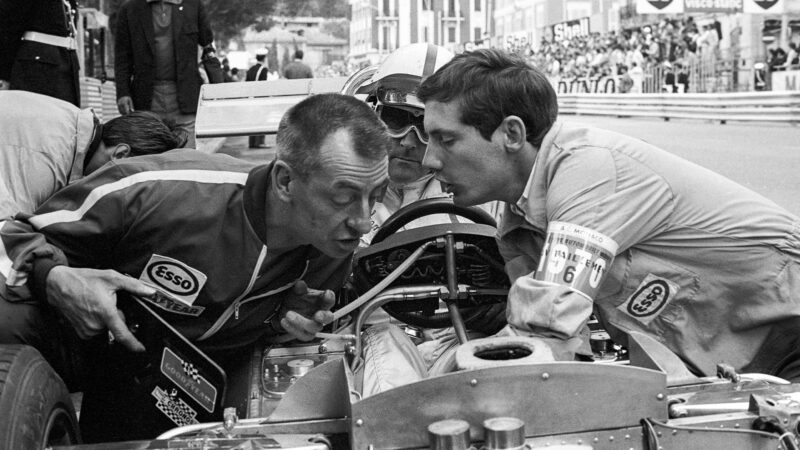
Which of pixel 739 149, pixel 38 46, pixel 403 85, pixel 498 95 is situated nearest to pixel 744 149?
pixel 739 149

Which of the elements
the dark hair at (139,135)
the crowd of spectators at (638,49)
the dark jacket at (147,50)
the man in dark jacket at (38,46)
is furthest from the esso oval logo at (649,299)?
the crowd of spectators at (638,49)

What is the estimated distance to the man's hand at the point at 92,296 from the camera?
2.73 meters

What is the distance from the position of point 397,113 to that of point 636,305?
5.28 feet

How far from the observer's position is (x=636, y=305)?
2773 mm

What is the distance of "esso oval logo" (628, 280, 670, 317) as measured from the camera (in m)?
2.75

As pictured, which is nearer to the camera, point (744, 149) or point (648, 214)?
point (648, 214)

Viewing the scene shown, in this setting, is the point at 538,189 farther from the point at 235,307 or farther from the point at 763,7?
the point at 763,7

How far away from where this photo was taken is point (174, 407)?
303cm

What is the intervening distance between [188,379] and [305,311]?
466 millimetres

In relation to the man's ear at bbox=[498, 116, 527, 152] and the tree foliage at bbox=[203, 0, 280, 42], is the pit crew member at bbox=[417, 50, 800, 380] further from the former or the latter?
the tree foliage at bbox=[203, 0, 280, 42]

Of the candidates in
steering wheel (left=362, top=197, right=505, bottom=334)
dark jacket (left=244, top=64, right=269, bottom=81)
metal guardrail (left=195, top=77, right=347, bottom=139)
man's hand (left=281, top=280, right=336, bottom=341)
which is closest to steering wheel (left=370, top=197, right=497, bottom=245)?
steering wheel (left=362, top=197, right=505, bottom=334)

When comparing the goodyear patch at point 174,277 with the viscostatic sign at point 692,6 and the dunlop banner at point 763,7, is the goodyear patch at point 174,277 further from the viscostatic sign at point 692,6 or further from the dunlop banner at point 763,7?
Answer: the dunlop banner at point 763,7

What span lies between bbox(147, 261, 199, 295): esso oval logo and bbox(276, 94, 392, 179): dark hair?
47 centimetres

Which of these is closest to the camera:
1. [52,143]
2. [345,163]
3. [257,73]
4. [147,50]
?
[345,163]
